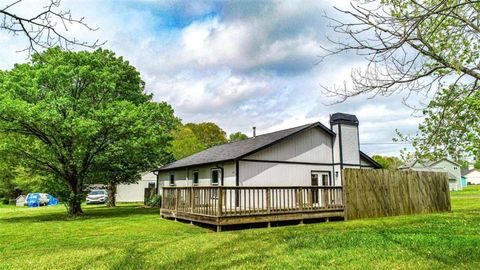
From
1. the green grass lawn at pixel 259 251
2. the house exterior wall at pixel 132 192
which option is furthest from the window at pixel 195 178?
the house exterior wall at pixel 132 192

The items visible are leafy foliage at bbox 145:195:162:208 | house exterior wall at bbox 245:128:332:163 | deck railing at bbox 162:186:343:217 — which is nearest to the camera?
deck railing at bbox 162:186:343:217

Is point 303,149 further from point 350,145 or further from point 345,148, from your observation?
point 350,145

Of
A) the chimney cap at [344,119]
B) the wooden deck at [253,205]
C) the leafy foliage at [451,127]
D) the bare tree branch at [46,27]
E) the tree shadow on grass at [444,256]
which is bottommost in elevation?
the tree shadow on grass at [444,256]

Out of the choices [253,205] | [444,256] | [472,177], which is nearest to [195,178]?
[253,205]

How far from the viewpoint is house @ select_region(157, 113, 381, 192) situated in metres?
15.4

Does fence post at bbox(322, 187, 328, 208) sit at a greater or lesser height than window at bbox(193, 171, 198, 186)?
lesser

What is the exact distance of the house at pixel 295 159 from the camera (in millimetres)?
15391

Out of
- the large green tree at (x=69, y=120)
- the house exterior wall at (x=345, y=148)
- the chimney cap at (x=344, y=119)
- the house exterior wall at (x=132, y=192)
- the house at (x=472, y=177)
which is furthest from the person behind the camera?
the house at (x=472, y=177)

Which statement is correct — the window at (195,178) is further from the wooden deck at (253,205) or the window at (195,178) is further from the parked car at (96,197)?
the parked car at (96,197)

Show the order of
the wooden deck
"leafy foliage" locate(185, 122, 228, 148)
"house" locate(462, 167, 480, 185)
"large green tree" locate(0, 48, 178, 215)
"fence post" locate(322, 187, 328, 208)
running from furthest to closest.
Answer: "house" locate(462, 167, 480, 185), "leafy foliage" locate(185, 122, 228, 148), "large green tree" locate(0, 48, 178, 215), "fence post" locate(322, 187, 328, 208), the wooden deck

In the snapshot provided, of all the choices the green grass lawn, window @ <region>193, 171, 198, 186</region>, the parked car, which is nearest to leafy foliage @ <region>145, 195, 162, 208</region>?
window @ <region>193, 171, 198, 186</region>

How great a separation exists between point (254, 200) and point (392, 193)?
6578 mm

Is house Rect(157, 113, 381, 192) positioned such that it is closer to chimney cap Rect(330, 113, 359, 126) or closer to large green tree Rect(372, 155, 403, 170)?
chimney cap Rect(330, 113, 359, 126)

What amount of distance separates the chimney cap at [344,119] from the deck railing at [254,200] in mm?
4544
